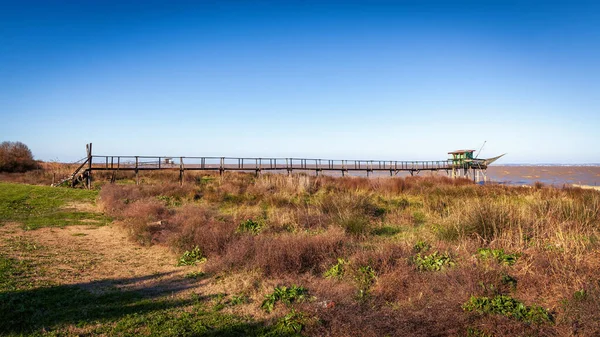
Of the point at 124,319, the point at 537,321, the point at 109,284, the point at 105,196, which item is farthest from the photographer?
the point at 105,196

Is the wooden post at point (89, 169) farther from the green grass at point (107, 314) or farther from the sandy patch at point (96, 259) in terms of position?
the green grass at point (107, 314)

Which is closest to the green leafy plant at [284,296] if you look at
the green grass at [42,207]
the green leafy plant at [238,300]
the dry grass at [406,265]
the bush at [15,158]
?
the dry grass at [406,265]

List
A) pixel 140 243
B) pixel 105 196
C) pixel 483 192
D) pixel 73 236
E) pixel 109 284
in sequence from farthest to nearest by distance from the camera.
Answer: pixel 483 192 → pixel 105 196 → pixel 73 236 → pixel 140 243 → pixel 109 284

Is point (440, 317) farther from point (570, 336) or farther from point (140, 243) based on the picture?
point (140, 243)

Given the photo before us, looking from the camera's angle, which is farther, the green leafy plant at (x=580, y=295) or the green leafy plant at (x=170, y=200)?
the green leafy plant at (x=170, y=200)

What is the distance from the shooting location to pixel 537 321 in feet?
15.2

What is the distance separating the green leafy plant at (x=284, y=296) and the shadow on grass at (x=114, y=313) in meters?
0.50

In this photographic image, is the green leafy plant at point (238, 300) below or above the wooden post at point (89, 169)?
below

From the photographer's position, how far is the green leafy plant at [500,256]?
6.70 meters

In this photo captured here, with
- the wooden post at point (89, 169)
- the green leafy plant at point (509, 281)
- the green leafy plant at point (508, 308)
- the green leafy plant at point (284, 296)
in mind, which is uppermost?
the wooden post at point (89, 169)

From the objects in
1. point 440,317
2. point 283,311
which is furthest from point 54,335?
point 440,317

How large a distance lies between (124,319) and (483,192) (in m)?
19.1

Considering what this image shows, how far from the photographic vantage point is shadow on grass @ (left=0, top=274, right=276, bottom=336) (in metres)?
4.95

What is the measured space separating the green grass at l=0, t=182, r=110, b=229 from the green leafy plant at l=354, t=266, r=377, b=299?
11135 mm
